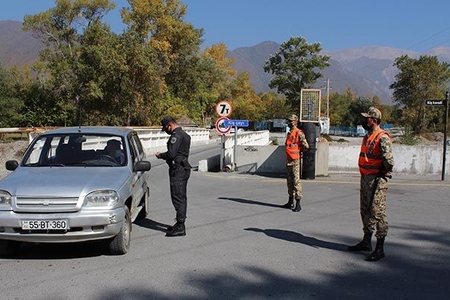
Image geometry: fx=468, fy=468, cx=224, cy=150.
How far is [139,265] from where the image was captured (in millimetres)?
5625

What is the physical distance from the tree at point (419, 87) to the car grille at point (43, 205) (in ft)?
194

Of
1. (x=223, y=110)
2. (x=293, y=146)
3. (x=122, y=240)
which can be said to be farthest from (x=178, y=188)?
(x=223, y=110)

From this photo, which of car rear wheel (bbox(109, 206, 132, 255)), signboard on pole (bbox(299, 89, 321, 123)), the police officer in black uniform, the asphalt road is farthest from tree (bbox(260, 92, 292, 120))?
car rear wheel (bbox(109, 206, 132, 255))

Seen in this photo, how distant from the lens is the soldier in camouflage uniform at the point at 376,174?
585 centimetres

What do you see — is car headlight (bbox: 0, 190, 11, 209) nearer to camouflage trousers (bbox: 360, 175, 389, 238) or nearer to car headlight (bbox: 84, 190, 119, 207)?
car headlight (bbox: 84, 190, 119, 207)

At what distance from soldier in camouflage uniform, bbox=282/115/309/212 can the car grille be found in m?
4.90

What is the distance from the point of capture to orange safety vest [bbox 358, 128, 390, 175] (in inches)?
232

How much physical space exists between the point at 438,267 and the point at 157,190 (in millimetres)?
7765

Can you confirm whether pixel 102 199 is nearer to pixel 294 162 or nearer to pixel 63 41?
pixel 294 162

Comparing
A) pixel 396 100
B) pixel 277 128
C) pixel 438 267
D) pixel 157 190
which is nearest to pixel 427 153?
pixel 157 190

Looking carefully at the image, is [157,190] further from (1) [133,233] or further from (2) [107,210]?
(2) [107,210]

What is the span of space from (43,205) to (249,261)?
8.33ft

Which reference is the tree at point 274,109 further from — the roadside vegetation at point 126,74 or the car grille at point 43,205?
the car grille at point 43,205

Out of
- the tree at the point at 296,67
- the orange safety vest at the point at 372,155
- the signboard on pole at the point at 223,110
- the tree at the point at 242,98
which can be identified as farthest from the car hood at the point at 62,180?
the tree at the point at 242,98
